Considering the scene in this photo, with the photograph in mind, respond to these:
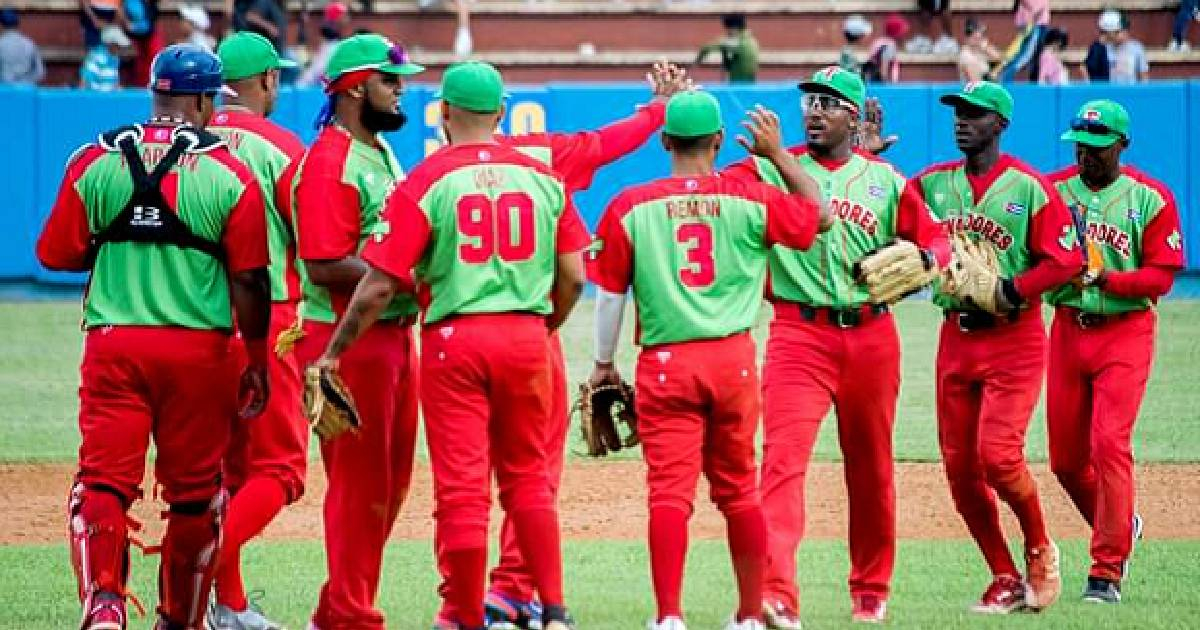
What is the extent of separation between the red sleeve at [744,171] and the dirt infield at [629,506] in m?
3.28

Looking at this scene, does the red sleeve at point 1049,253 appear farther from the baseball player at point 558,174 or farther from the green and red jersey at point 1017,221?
the baseball player at point 558,174

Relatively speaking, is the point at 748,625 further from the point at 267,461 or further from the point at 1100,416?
the point at 1100,416

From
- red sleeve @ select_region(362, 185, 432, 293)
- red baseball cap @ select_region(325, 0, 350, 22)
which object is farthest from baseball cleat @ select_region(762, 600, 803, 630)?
red baseball cap @ select_region(325, 0, 350, 22)

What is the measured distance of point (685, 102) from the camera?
842 centimetres

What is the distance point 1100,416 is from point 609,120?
13508 mm

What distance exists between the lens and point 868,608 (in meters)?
9.27

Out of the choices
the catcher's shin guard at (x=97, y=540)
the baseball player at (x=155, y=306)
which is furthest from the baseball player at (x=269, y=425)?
the catcher's shin guard at (x=97, y=540)

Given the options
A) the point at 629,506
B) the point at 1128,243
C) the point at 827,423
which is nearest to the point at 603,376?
the point at 1128,243

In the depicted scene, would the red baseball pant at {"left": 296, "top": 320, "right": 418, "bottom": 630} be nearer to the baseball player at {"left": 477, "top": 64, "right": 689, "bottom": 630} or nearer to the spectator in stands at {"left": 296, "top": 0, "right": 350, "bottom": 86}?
the baseball player at {"left": 477, "top": 64, "right": 689, "bottom": 630}

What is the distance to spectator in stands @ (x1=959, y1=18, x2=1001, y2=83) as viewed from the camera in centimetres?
2644

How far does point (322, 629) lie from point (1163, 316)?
1462 centimetres

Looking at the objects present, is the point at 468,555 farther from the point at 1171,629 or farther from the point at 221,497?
the point at 1171,629

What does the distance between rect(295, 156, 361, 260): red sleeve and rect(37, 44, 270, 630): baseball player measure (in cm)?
17

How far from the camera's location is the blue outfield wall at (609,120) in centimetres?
2294
